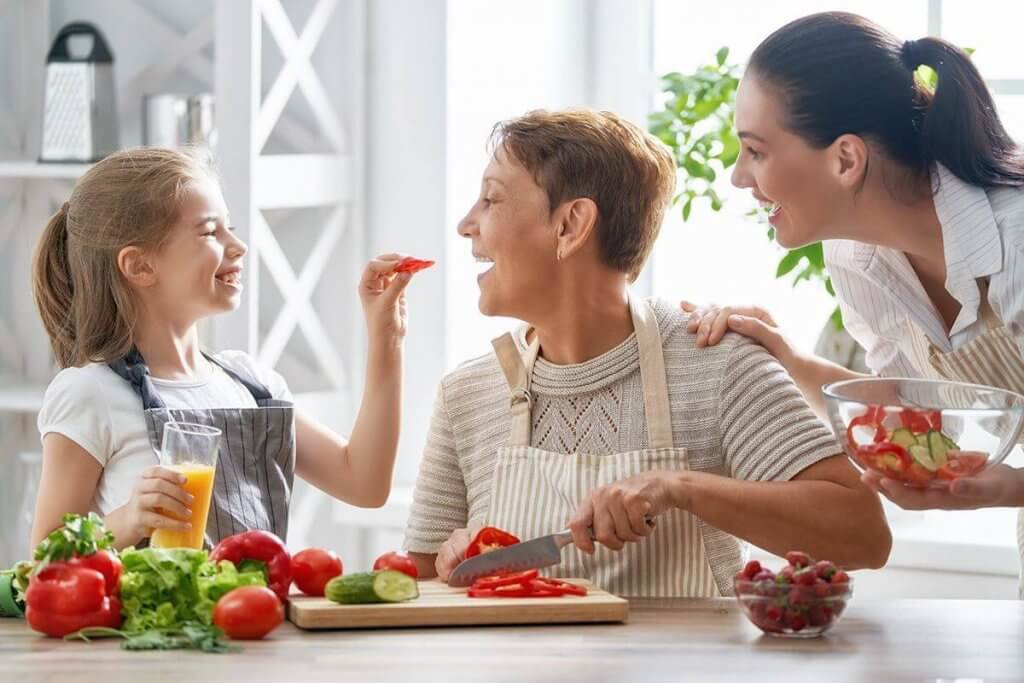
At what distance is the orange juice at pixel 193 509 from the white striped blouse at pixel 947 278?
3.29 feet

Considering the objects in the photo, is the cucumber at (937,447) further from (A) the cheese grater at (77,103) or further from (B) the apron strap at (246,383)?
(A) the cheese grater at (77,103)

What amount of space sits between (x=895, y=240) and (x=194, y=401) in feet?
3.39

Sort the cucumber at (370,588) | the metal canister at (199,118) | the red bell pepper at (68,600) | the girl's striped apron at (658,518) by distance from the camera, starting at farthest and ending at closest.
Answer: the metal canister at (199,118), the girl's striped apron at (658,518), the cucumber at (370,588), the red bell pepper at (68,600)

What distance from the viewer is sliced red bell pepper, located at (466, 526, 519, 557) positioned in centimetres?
204

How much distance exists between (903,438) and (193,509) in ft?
2.80

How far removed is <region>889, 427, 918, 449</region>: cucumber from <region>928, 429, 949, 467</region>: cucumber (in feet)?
0.06

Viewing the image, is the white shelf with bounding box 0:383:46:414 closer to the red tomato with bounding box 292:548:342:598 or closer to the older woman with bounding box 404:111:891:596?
the older woman with bounding box 404:111:891:596

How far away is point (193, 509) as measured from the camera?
1.95 meters

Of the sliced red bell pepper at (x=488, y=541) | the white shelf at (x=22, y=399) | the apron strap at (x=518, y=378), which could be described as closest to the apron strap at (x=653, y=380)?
the apron strap at (x=518, y=378)

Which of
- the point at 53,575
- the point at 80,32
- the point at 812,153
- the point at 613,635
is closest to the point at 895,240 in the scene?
the point at 812,153

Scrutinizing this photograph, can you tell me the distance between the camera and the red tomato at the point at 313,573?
191 centimetres

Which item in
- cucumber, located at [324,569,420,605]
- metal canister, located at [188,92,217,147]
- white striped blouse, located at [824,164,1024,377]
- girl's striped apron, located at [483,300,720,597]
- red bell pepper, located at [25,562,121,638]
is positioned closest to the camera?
red bell pepper, located at [25,562,121,638]

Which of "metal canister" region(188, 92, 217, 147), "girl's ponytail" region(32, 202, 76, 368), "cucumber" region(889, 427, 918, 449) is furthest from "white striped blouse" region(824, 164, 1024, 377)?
"metal canister" region(188, 92, 217, 147)

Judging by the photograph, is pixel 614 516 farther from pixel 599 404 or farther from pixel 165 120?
pixel 165 120
